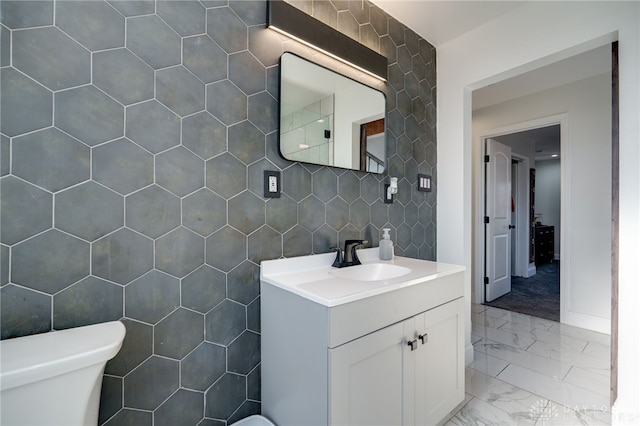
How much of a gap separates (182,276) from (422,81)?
2.08 metres

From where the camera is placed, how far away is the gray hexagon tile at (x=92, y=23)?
34.5 inches

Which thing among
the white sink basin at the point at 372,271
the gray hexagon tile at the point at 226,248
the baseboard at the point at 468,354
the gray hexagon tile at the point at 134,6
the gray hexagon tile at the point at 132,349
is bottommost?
the baseboard at the point at 468,354

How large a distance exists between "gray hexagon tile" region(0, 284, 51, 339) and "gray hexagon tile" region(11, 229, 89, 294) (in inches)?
0.9

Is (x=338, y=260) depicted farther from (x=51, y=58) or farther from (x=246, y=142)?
(x=51, y=58)

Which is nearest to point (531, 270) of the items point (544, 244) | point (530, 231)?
point (530, 231)

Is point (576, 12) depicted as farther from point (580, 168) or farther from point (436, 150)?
point (580, 168)

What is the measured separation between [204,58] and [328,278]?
1.07m

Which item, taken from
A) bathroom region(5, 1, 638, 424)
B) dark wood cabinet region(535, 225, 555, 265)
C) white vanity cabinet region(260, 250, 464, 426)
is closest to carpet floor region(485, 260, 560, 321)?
dark wood cabinet region(535, 225, 555, 265)

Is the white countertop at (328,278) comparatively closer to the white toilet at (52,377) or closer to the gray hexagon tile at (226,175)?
the gray hexagon tile at (226,175)

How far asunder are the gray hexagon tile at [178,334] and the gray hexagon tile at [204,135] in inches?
25.2

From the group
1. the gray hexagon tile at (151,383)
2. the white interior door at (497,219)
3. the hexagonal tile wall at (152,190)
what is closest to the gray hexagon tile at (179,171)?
the hexagonal tile wall at (152,190)

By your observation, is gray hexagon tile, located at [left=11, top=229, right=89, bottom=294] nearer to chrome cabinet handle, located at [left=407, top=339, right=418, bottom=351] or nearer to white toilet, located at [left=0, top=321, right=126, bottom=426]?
white toilet, located at [left=0, top=321, right=126, bottom=426]

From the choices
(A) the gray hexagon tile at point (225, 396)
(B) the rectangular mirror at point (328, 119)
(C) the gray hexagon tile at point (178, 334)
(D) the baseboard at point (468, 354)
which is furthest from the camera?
(D) the baseboard at point (468, 354)

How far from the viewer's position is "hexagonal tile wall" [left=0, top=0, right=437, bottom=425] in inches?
32.5
